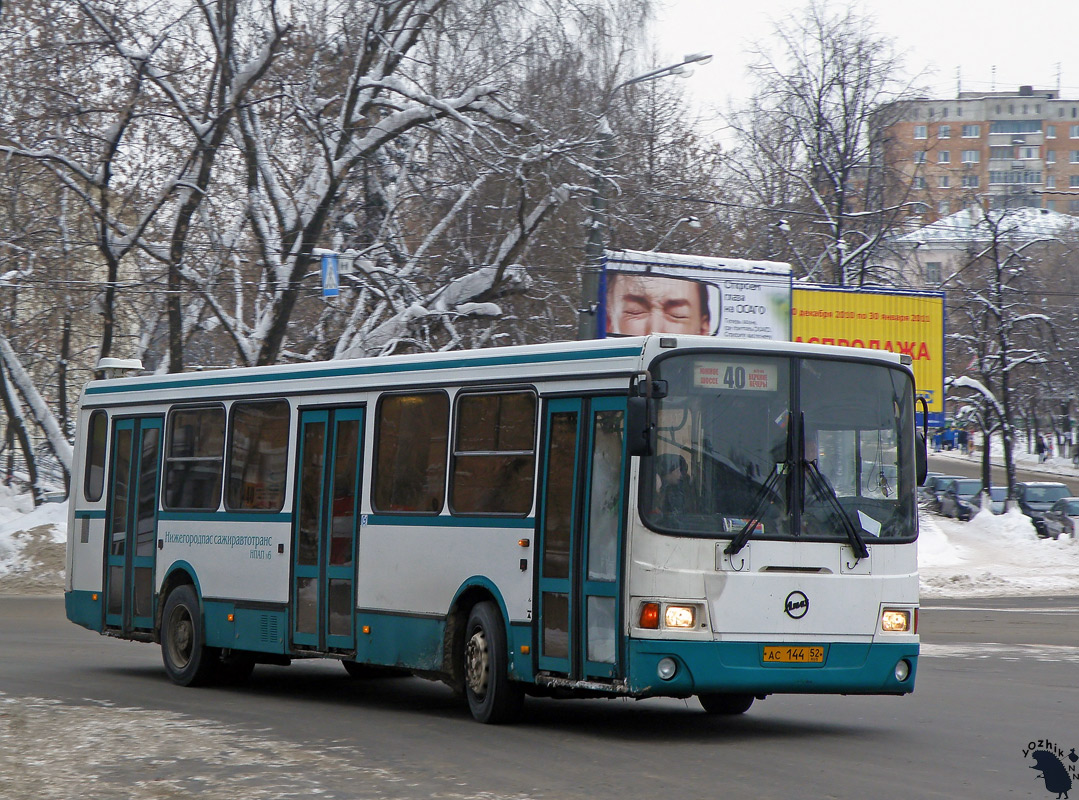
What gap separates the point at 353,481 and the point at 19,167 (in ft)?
64.4

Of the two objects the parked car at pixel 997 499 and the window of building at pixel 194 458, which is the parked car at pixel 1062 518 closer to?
the parked car at pixel 997 499

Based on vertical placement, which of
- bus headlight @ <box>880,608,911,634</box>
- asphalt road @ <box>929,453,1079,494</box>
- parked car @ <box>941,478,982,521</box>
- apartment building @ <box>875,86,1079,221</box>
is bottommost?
bus headlight @ <box>880,608,911,634</box>

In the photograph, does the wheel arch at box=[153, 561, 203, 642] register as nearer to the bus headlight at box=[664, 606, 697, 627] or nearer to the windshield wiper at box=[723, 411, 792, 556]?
the bus headlight at box=[664, 606, 697, 627]

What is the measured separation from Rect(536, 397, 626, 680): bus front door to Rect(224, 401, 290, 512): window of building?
10.9 ft

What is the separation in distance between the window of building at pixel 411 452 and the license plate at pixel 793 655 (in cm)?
273

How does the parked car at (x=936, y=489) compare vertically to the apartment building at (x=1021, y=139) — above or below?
below

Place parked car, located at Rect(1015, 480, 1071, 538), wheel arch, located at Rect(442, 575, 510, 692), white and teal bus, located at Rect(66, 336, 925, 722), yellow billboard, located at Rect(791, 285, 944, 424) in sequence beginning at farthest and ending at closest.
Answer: parked car, located at Rect(1015, 480, 1071, 538) → yellow billboard, located at Rect(791, 285, 944, 424) → wheel arch, located at Rect(442, 575, 510, 692) → white and teal bus, located at Rect(66, 336, 925, 722)

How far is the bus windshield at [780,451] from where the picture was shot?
9234 millimetres

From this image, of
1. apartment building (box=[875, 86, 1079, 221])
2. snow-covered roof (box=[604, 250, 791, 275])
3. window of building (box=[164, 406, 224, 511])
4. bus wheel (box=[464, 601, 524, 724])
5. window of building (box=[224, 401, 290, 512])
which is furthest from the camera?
apartment building (box=[875, 86, 1079, 221])

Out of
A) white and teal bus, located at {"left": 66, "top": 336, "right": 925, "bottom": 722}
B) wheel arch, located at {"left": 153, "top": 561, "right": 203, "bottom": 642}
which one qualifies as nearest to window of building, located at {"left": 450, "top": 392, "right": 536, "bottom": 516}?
white and teal bus, located at {"left": 66, "top": 336, "right": 925, "bottom": 722}

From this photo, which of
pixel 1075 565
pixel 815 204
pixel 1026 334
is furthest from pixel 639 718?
pixel 1026 334

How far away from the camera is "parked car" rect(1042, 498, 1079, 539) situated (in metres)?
39.7

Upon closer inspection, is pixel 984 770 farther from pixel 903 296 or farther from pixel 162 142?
pixel 903 296

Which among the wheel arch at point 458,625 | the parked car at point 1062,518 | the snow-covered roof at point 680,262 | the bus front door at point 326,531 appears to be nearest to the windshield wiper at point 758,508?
the wheel arch at point 458,625
